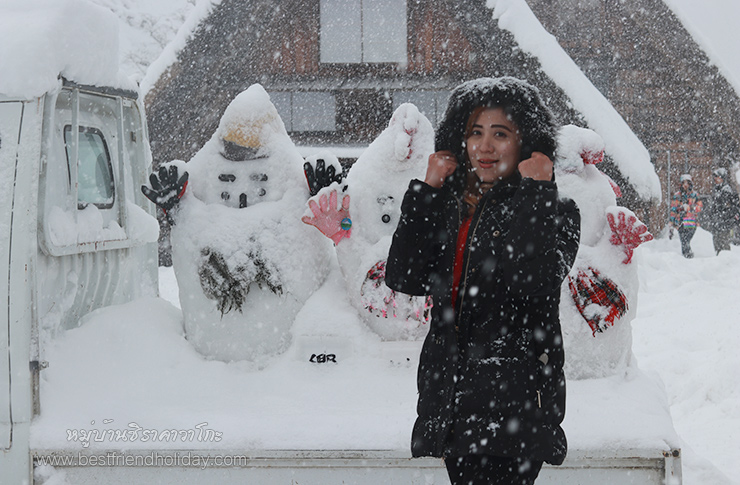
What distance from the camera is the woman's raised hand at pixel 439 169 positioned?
1669mm

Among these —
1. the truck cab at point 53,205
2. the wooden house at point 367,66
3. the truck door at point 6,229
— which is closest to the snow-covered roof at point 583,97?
the wooden house at point 367,66

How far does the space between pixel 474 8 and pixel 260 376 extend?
5614 mm

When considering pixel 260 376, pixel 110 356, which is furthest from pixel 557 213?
pixel 110 356

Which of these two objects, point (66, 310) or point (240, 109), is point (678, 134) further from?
point (66, 310)

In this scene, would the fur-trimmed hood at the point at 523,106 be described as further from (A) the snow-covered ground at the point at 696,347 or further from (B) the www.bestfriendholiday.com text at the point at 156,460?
(B) the www.bestfriendholiday.com text at the point at 156,460

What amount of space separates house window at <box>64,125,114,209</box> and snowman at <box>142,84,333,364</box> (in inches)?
12.3

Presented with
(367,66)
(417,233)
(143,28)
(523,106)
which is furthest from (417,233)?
(143,28)

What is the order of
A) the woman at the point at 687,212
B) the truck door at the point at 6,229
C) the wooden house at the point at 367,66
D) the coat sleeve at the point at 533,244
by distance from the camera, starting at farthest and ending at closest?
1. the woman at the point at 687,212
2. the wooden house at the point at 367,66
3. the truck door at the point at 6,229
4. the coat sleeve at the point at 533,244

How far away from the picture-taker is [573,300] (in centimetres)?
282

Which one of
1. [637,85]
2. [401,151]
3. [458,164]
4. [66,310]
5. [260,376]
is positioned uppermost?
[637,85]

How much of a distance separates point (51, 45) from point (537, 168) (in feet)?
6.80

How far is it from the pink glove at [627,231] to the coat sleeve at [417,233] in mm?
1513

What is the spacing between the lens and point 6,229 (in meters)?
2.44

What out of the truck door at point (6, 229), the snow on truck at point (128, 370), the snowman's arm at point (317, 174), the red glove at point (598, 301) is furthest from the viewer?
the snowman's arm at point (317, 174)
